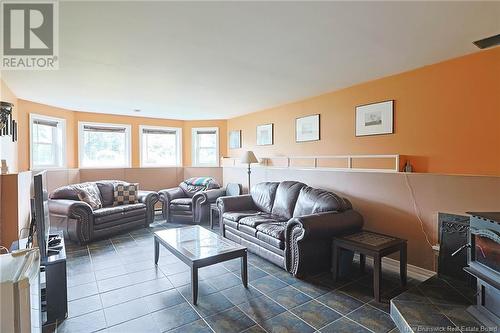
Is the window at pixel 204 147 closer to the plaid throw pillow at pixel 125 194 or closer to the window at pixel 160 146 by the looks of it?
the window at pixel 160 146

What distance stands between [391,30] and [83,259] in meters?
4.23

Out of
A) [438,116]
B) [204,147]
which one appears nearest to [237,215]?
[438,116]

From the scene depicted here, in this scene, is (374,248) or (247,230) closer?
(374,248)

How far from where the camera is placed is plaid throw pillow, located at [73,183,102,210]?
4.36 metres

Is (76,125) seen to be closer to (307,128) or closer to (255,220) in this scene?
(255,220)

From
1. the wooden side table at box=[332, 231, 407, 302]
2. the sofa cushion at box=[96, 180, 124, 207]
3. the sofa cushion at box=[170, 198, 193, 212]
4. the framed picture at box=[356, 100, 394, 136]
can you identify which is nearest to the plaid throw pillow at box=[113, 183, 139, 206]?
the sofa cushion at box=[96, 180, 124, 207]

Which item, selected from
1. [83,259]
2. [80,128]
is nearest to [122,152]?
[80,128]

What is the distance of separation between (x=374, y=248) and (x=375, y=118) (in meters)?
1.70

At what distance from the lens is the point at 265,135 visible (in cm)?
522

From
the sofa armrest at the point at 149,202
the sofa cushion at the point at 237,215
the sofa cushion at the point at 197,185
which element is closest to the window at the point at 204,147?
the sofa cushion at the point at 197,185

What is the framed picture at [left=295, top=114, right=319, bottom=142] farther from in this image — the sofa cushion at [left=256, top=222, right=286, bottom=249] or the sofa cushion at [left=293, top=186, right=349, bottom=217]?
the sofa cushion at [left=256, top=222, right=286, bottom=249]

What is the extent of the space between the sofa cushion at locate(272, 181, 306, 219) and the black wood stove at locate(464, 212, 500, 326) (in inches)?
83.0

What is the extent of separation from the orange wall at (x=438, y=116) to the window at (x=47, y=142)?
5060mm

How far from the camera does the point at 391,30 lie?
2.07m
